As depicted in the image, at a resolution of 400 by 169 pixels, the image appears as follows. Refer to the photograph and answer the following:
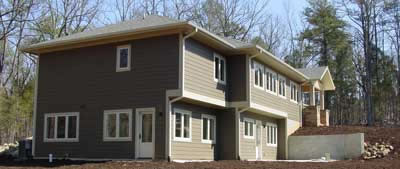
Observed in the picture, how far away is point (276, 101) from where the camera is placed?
79.3 ft

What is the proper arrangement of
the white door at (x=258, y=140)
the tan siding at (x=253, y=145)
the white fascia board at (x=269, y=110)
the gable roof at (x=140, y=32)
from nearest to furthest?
the gable roof at (x=140, y=32)
the white fascia board at (x=269, y=110)
the tan siding at (x=253, y=145)
the white door at (x=258, y=140)

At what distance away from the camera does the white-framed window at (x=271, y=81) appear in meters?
22.9

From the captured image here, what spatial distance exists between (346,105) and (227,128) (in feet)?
107

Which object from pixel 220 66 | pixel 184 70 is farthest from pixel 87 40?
pixel 220 66

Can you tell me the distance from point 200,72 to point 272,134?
9358 millimetres

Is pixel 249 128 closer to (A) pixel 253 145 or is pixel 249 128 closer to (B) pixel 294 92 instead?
(A) pixel 253 145

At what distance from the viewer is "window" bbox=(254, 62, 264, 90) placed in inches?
834

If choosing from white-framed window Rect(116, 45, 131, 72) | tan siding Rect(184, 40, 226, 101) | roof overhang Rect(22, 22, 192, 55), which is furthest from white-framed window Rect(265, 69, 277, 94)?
white-framed window Rect(116, 45, 131, 72)

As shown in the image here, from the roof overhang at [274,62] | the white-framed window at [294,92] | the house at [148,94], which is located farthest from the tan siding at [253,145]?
the roof overhang at [274,62]

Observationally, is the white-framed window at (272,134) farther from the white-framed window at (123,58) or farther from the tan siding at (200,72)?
the white-framed window at (123,58)

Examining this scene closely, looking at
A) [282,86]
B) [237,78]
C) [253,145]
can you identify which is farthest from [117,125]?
[282,86]

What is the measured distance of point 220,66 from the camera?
19688mm

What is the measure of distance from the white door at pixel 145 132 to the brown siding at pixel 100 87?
0.80 ft

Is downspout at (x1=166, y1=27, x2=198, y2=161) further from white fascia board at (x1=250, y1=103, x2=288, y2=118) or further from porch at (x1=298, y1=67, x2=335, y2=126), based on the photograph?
porch at (x1=298, y1=67, x2=335, y2=126)
